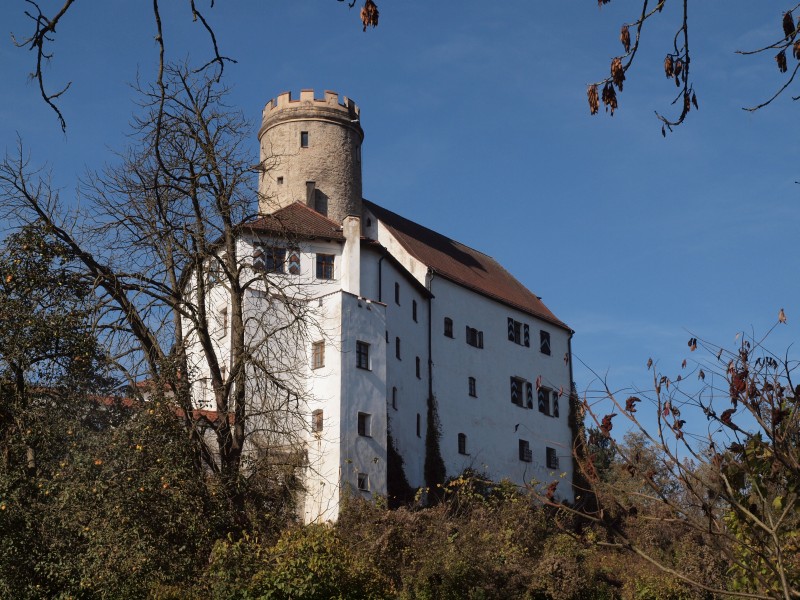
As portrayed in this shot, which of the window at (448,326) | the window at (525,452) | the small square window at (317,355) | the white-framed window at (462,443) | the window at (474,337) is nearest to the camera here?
the small square window at (317,355)

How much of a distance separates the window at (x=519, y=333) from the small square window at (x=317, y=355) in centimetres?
1384

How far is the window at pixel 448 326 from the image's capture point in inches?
1898

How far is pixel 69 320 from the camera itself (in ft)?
66.8

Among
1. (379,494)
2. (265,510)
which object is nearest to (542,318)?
(379,494)

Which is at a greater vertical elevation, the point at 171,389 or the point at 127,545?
the point at 171,389

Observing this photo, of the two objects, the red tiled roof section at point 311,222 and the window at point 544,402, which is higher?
the red tiled roof section at point 311,222

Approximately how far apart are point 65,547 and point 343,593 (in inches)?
230

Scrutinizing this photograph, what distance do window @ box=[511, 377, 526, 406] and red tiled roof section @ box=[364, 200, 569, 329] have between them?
12.2ft

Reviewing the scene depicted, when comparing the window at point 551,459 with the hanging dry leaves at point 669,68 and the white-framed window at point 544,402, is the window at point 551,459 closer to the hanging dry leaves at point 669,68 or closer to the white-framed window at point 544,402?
the white-framed window at point 544,402

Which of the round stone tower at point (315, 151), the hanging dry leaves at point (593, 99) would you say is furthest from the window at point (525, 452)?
the hanging dry leaves at point (593, 99)

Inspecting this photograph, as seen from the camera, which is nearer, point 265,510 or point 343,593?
point 343,593

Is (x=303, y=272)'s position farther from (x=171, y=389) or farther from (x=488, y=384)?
(x=171, y=389)

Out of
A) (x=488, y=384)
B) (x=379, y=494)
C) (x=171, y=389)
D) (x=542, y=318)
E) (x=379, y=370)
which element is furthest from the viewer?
(x=542, y=318)

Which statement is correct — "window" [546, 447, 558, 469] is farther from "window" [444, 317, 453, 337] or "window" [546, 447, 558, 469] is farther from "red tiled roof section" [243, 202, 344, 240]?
"red tiled roof section" [243, 202, 344, 240]
